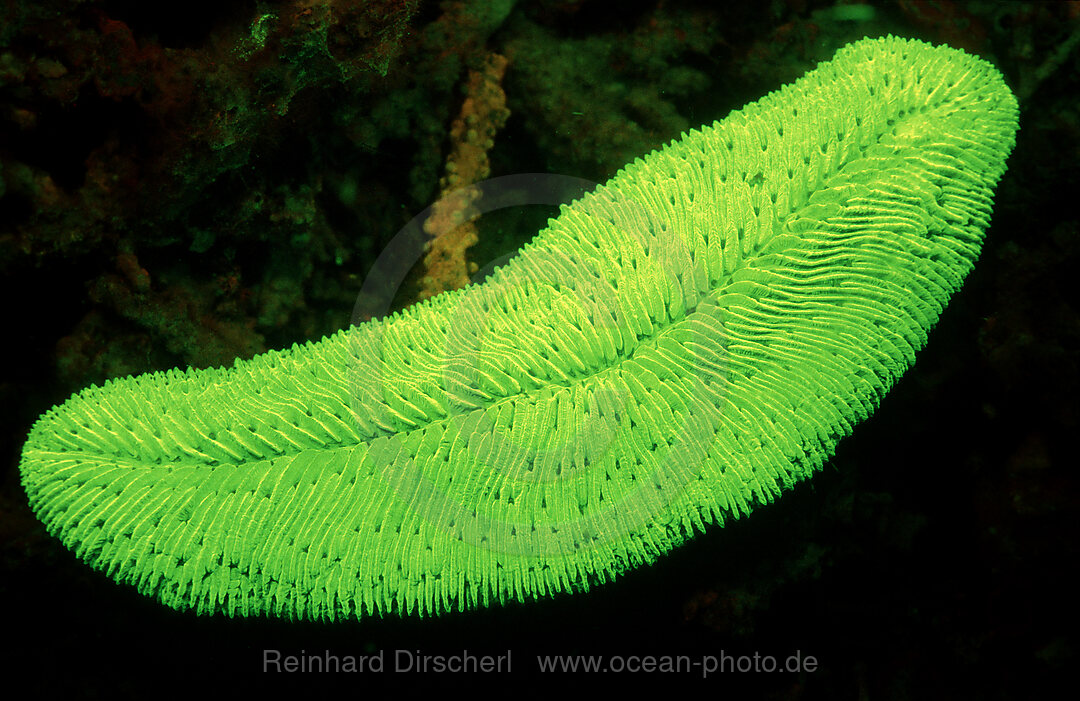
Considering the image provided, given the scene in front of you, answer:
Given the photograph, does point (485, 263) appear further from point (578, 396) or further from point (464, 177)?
point (578, 396)

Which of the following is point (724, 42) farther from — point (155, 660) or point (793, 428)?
point (155, 660)

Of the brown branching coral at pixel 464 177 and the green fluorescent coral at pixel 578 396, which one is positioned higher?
the brown branching coral at pixel 464 177

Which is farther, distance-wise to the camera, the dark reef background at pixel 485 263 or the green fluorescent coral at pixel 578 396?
the dark reef background at pixel 485 263

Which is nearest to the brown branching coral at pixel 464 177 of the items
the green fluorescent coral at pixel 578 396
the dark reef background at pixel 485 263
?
the dark reef background at pixel 485 263

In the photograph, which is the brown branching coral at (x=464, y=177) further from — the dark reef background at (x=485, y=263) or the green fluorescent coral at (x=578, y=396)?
the green fluorescent coral at (x=578, y=396)

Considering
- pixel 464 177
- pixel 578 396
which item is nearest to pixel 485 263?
pixel 464 177

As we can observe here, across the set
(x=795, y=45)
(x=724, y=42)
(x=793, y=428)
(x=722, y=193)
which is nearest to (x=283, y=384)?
(x=722, y=193)

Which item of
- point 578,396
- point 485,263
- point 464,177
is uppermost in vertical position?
point 464,177
